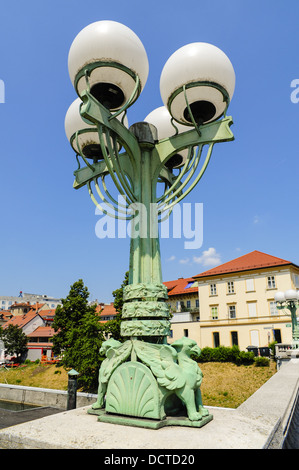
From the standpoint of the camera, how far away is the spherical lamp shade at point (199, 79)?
4.36 meters

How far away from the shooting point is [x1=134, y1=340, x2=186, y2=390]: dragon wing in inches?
142

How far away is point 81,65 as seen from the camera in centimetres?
424

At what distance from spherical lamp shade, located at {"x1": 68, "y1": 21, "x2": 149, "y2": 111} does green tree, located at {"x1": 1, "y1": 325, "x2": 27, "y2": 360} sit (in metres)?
45.2

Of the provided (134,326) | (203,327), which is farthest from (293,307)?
(203,327)

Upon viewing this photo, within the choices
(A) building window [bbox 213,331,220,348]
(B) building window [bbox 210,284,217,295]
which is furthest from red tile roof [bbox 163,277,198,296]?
(A) building window [bbox 213,331,220,348]

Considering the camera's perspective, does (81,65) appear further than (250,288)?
No

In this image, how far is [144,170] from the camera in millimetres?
4953

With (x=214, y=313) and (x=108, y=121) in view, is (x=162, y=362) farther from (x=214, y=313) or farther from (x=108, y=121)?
(x=214, y=313)

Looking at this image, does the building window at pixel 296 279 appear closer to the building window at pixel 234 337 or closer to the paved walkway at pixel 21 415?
the building window at pixel 234 337

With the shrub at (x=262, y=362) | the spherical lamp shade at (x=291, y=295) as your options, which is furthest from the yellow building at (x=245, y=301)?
the spherical lamp shade at (x=291, y=295)

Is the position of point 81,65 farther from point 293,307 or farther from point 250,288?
point 250,288

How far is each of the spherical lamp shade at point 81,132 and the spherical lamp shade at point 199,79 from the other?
140 centimetres
